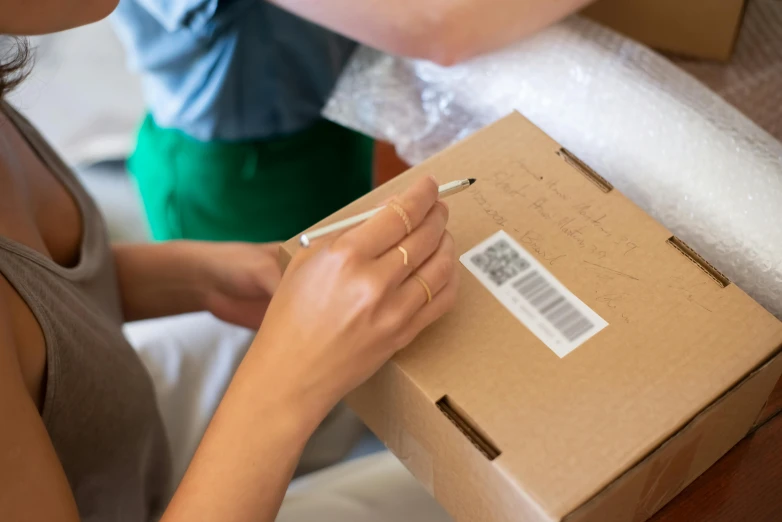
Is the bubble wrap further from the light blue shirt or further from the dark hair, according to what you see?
the dark hair

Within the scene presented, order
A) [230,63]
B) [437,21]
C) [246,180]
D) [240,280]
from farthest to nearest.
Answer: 1. [246,180]
2. [230,63]
3. [240,280]
4. [437,21]

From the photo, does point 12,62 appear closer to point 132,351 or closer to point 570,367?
point 132,351

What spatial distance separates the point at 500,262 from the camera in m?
0.54

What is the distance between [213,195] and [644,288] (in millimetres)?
698

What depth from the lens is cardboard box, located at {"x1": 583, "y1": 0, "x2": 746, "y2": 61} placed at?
0.75 metres

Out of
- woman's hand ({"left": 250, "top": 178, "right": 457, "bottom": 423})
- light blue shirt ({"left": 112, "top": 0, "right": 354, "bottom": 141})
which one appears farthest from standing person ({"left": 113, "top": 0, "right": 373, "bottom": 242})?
woman's hand ({"left": 250, "top": 178, "right": 457, "bottom": 423})

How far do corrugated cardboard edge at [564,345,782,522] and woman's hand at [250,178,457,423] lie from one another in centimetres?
16

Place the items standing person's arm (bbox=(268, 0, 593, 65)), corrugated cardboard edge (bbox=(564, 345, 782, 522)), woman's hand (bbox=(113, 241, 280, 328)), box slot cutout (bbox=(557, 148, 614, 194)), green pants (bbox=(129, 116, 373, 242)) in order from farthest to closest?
1. green pants (bbox=(129, 116, 373, 242))
2. woman's hand (bbox=(113, 241, 280, 328))
3. standing person's arm (bbox=(268, 0, 593, 65))
4. box slot cutout (bbox=(557, 148, 614, 194))
5. corrugated cardboard edge (bbox=(564, 345, 782, 522))

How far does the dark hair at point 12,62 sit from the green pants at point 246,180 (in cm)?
34

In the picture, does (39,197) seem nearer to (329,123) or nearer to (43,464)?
(43,464)

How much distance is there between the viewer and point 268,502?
19.7 inches

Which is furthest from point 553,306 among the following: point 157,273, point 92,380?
point 157,273

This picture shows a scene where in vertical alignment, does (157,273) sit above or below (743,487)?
below

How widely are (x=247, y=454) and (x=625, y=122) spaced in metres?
0.43
